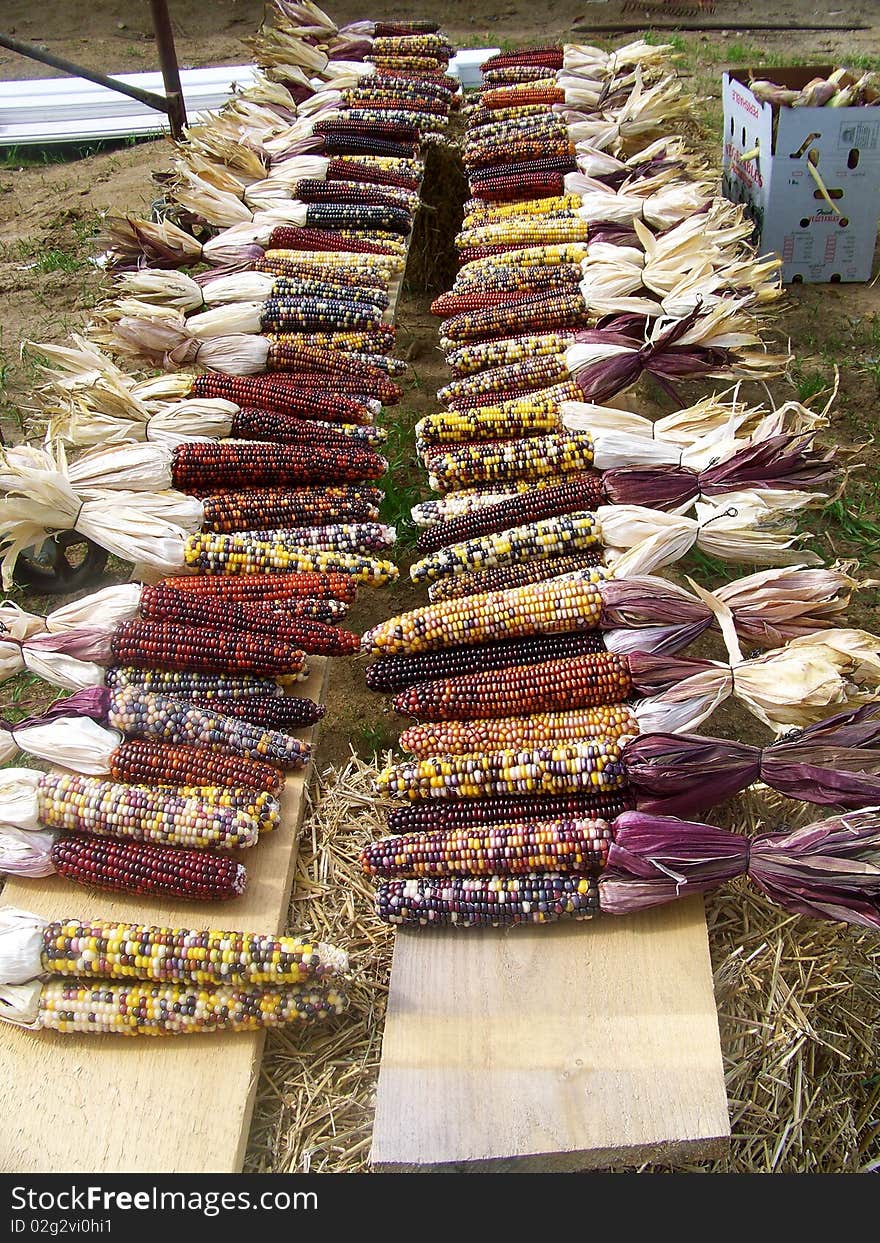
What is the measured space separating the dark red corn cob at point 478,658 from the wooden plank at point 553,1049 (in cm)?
94

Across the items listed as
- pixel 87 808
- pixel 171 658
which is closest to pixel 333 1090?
pixel 87 808

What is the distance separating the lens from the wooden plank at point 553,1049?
237 centimetres

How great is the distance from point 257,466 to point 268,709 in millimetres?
1406

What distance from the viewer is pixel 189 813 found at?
288 cm

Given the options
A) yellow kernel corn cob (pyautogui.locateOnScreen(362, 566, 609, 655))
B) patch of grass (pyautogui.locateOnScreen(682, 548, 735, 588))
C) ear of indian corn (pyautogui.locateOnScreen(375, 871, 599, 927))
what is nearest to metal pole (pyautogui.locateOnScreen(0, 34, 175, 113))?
patch of grass (pyautogui.locateOnScreen(682, 548, 735, 588))

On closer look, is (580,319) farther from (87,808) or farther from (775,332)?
(87,808)

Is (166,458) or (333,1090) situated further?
(166,458)

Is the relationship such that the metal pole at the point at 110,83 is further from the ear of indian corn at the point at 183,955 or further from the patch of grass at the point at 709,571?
the ear of indian corn at the point at 183,955

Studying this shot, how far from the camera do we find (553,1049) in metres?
2.54

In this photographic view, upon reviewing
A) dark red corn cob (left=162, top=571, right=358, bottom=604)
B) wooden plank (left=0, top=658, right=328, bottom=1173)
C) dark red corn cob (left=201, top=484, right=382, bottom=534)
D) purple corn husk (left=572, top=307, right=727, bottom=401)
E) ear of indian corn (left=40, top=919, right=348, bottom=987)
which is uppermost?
purple corn husk (left=572, top=307, right=727, bottom=401)

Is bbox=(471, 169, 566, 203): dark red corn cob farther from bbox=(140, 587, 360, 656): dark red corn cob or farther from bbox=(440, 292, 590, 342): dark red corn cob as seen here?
bbox=(140, 587, 360, 656): dark red corn cob

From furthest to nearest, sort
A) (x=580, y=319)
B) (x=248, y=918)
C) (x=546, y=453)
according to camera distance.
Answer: (x=580, y=319) → (x=546, y=453) → (x=248, y=918)

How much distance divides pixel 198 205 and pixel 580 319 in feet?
9.30

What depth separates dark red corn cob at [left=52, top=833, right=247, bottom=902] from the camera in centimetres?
280
